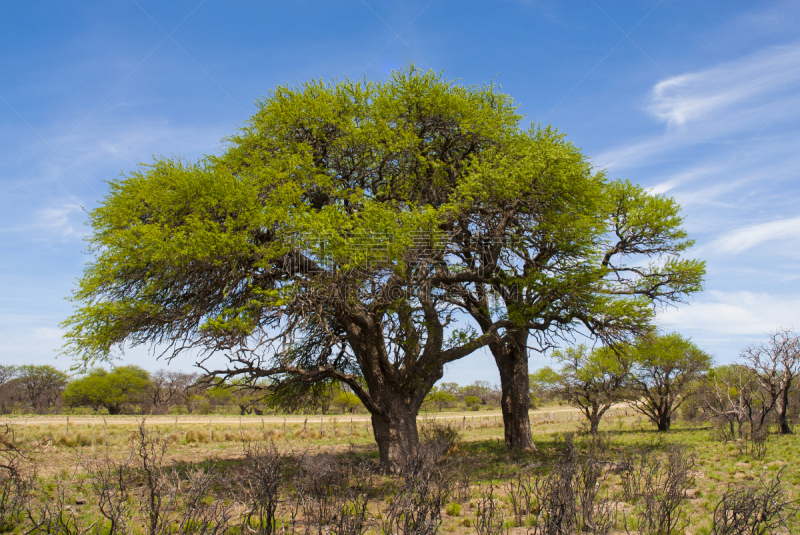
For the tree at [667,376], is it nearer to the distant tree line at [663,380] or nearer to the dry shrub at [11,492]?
the distant tree line at [663,380]

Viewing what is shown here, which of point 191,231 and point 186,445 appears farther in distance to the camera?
point 186,445

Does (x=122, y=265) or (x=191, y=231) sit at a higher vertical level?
(x=191, y=231)

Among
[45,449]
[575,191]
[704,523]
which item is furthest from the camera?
[45,449]

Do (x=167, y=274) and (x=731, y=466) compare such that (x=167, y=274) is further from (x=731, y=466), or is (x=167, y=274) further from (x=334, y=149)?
(x=731, y=466)

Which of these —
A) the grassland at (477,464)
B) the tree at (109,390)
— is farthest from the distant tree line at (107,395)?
the grassland at (477,464)

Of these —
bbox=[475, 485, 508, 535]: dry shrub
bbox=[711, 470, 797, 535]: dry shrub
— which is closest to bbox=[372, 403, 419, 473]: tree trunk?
bbox=[475, 485, 508, 535]: dry shrub

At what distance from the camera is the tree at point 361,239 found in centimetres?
1032

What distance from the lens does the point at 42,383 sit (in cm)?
5809

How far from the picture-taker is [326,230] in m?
9.92

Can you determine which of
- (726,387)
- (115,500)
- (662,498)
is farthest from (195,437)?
(726,387)

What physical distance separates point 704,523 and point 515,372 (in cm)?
1068

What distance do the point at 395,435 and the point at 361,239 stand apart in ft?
19.1

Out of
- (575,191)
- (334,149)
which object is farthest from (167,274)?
(575,191)

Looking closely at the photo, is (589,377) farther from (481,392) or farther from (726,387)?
(481,392)
